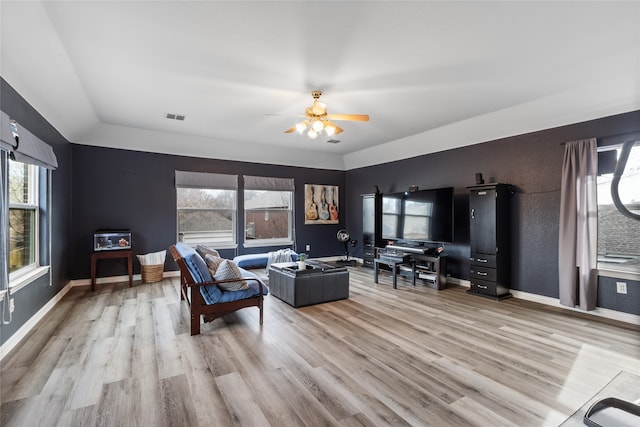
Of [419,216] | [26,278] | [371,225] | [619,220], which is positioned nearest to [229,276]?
[26,278]

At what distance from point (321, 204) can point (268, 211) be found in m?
1.46

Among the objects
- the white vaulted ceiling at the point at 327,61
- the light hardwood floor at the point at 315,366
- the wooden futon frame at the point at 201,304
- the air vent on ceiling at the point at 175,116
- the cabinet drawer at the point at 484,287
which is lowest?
the light hardwood floor at the point at 315,366

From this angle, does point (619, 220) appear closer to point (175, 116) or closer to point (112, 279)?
point (175, 116)

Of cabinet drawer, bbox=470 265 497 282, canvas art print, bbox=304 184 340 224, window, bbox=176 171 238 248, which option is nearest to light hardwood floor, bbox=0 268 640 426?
cabinet drawer, bbox=470 265 497 282

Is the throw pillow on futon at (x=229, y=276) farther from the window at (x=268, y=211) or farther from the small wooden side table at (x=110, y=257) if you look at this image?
the window at (x=268, y=211)

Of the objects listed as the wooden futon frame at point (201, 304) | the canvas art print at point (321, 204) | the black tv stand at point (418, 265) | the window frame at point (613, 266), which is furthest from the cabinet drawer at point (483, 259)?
the canvas art print at point (321, 204)

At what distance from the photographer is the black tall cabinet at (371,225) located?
23.0 feet

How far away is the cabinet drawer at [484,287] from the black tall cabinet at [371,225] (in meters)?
2.39

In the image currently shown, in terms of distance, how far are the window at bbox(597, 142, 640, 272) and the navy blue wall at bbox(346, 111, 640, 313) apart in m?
0.26

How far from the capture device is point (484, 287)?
475cm

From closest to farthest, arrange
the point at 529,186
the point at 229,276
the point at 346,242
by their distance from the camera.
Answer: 1. the point at 229,276
2. the point at 529,186
3. the point at 346,242

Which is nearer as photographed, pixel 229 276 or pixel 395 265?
pixel 229 276

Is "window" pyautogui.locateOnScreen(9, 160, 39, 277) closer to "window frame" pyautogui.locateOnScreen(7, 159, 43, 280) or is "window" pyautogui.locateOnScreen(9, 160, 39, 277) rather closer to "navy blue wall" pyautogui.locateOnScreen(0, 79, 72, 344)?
"window frame" pyautogui.locateOnScreen(7, 159, 43, 280)

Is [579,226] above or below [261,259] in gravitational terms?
above
